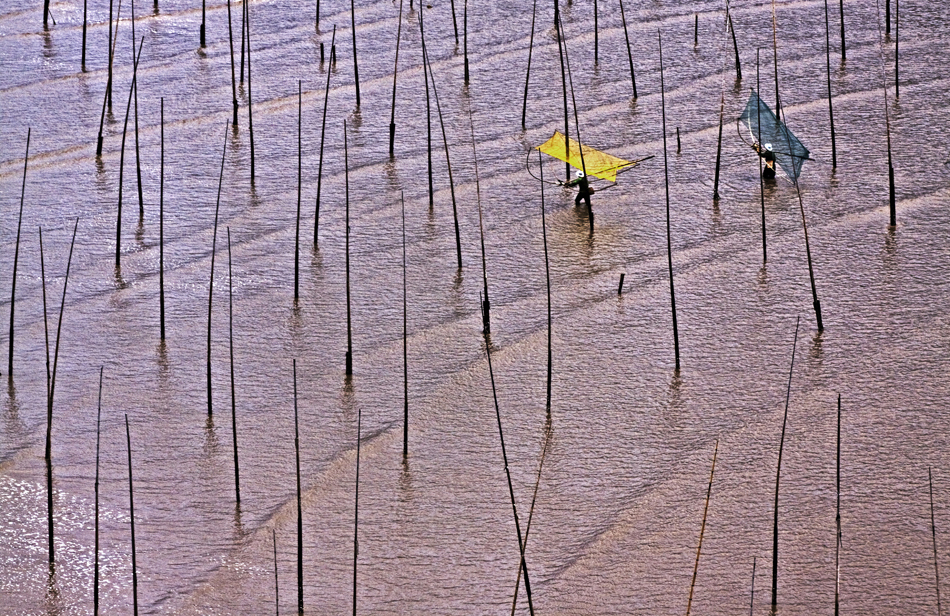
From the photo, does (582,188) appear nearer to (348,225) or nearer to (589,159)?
(589,159)

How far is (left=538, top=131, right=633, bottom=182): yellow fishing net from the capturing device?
101 inches

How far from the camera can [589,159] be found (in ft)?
8.50

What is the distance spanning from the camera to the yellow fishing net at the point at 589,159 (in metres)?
2.55

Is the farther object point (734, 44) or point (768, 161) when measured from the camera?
point (734, 44)

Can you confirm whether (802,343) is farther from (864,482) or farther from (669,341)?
(864,482)

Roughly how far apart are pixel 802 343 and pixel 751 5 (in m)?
1.56

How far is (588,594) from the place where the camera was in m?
1.63

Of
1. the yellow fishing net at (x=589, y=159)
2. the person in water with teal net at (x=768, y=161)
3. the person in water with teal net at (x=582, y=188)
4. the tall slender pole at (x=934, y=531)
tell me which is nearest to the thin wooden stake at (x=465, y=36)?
the yellow fishing net at (x=589, y=159)

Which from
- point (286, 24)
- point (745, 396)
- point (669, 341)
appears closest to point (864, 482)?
point (745, 396)

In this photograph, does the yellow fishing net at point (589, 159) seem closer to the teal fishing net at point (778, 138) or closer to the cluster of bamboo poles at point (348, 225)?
the cluster of bamboo poles at point (348, 225)

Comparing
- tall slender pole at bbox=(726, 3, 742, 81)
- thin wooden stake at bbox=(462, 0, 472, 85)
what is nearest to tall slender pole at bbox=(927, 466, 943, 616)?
tall slender pole at bbox=(726, 3, 742, 81)

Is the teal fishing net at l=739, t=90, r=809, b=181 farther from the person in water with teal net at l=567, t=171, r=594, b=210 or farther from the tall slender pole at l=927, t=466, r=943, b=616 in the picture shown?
the tall slender pole at l=927, t=466, r=943, b=616

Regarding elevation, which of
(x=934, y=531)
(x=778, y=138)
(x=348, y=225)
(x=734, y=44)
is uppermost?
(x=734, y=44)

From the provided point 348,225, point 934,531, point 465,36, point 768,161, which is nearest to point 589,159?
point 768,161
